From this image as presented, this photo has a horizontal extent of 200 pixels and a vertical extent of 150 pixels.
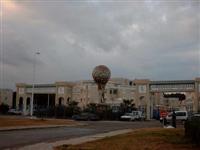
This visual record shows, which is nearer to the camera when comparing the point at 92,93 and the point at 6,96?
the point at 92,93

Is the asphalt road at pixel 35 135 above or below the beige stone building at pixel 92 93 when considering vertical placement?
below

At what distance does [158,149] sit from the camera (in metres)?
14.8

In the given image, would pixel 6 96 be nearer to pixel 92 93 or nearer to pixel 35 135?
pixel 92 93

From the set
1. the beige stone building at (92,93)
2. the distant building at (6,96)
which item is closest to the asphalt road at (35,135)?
the beige stone building at (92,93)

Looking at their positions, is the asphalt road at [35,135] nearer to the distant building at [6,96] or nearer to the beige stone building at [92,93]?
the beige stone building at [92,93]

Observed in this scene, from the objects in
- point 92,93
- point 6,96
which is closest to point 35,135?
point 92,93

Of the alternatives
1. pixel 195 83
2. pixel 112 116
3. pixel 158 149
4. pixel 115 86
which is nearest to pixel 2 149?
pixel 158 149

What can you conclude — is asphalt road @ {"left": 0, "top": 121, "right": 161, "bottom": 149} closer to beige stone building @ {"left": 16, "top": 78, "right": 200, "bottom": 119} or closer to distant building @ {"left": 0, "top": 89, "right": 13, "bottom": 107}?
Result: beige stone building @ {"left": 16, "top": 78, "right": 200, "bottom": 119}

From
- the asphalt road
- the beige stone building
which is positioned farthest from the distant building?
the asphalt road

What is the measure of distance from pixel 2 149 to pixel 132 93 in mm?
95813

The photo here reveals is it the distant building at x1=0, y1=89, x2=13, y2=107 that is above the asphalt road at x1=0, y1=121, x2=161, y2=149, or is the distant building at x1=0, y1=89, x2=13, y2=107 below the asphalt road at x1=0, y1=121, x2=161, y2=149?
above

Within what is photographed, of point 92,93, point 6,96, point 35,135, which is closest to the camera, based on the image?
point 35,135

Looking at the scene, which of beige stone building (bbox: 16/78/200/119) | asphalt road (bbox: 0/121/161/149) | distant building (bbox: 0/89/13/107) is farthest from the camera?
→ distant building (bbox: 0/89/13/107)

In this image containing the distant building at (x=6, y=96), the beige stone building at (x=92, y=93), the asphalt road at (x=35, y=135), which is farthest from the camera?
the distant building at (x=6, y=96)
